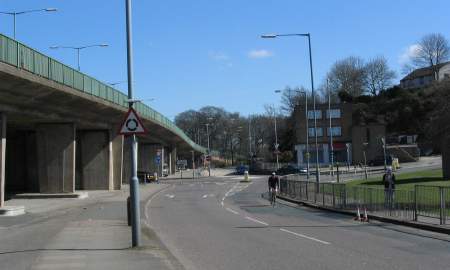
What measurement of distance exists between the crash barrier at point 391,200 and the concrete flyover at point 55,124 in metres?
14.4

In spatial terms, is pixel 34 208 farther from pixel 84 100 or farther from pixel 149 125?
pixel 149 125

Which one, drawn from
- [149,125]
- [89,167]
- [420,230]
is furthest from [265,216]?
[149,125]

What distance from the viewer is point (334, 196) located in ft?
99.9

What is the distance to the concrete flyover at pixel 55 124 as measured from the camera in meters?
33.4

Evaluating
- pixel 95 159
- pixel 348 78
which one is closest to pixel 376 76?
pixel 348 78

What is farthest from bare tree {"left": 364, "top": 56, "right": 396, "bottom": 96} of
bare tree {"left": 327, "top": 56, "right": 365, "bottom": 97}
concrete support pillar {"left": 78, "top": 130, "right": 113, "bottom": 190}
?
concrete support pillar {"left": 78, "top": 130, "right": 113, "bottom": 190}

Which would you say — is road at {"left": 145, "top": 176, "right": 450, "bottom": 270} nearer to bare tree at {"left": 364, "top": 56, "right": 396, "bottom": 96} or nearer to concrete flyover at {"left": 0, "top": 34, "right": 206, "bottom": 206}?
concrete flyover at {"left": 0, "top": 34, "right": 206, "bottom": 206}

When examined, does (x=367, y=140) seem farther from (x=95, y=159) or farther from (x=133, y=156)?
(x=133, y=156)

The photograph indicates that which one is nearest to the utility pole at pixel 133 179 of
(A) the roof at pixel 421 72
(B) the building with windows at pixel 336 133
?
(B) the building with windows at pixel 336 133

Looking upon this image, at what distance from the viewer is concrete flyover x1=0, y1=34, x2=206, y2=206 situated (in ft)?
109

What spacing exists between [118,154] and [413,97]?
3074 inches

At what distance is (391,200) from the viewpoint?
23.3 metres

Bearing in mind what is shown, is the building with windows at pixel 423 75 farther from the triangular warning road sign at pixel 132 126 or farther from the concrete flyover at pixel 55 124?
the triangular warning road sign at pixel 132 126

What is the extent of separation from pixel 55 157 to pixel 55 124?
8.43ft
